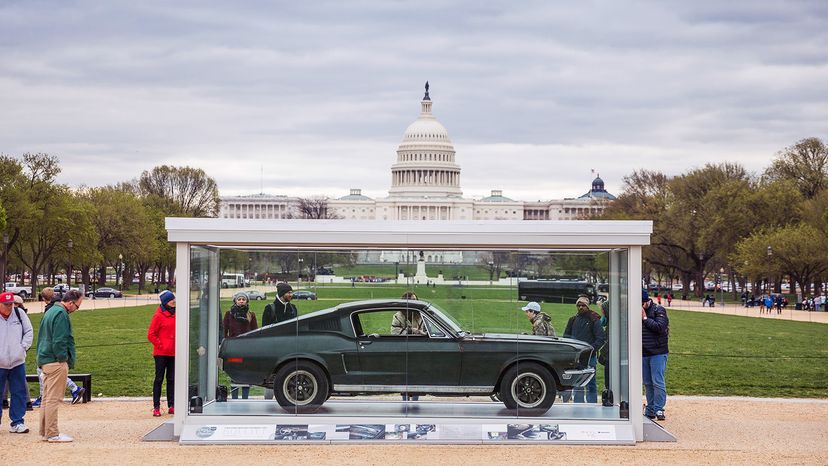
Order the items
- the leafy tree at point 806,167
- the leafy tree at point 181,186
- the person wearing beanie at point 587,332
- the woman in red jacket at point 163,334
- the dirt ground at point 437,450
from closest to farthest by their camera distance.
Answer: the dirt ground at point 437,450 < the person wearing beanie at point 587,332 < the woman in red jacket at point 163,334 < the leafy tree at point 806,167 < the leafy tree at point 181,186

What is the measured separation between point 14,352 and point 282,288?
3.68 m

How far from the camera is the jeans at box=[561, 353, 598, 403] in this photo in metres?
15.7

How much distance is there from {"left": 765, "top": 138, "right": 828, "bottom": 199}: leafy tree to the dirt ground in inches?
2835

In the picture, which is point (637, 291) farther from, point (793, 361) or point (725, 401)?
point (793, 361)

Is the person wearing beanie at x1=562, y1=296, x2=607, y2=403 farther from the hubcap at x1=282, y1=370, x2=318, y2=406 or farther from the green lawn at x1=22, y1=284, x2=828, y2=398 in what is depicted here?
the hubcap at x1=282, y1=370, x2=318, y2=406

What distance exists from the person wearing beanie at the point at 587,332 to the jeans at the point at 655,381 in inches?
57.8

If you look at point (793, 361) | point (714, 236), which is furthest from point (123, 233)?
point (793, 361)

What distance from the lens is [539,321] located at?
15695mm

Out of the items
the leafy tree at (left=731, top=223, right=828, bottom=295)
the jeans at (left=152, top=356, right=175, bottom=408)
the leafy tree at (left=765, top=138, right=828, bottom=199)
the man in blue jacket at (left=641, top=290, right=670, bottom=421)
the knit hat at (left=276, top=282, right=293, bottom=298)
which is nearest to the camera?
the knit hat at (left=276, top=282, right=293, bottom=298)

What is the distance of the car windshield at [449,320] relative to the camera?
51.0ft

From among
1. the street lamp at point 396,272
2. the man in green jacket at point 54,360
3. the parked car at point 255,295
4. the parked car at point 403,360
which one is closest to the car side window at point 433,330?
the parked car at point 403,360

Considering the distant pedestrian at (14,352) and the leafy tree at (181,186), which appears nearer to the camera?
the distant pedestrian at (14,352)

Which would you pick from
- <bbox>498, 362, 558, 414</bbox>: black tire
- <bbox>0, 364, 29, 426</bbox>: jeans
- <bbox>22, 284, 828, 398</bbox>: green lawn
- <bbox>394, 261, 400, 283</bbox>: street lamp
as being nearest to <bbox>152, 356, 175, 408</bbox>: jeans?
<bbox>22, 284, 828, 398</bbox>: green lawn

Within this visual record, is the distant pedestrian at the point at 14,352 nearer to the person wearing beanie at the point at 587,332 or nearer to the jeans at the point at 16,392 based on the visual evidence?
the jeans at the point at 16,392
